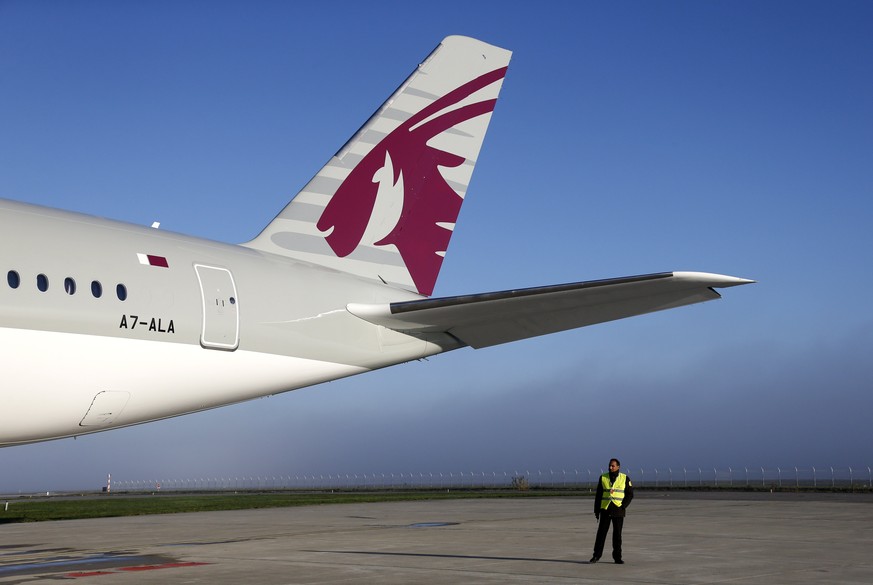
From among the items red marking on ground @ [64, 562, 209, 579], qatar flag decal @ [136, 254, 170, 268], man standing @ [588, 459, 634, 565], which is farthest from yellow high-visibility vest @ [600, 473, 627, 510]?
qatar flag decal @ [136, 254, 170, 268]

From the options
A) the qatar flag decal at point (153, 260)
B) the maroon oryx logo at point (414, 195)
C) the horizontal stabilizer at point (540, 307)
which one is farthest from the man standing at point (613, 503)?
the qatar flag decal at point (153, 260)

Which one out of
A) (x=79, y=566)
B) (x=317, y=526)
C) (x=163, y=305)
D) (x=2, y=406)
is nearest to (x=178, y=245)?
(x=163, y=305)

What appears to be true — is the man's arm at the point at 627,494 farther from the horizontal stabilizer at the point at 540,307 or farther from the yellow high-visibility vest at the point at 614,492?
the horizontal stabilizer at the point at 540,307

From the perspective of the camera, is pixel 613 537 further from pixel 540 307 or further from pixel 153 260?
pixel 153 260

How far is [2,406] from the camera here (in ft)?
37.6

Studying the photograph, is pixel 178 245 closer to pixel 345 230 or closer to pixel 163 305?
pixel 163 305

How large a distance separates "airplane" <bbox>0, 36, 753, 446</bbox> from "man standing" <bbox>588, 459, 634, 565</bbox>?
3.32 metres

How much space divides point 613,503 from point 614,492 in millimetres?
219

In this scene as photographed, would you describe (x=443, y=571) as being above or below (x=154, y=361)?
below

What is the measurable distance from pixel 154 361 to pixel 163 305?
0.78 meters

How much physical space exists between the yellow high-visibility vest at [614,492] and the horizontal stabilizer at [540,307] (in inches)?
130

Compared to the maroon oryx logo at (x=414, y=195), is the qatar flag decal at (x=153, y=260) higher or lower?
lower

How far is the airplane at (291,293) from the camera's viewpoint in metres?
11.9

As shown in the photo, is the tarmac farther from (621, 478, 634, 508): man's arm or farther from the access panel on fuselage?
the access panel on fuselage
